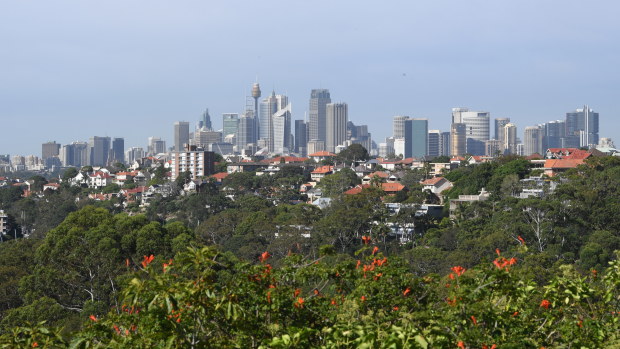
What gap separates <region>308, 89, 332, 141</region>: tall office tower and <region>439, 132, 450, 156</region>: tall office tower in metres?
29.1

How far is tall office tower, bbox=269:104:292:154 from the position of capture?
18336cm

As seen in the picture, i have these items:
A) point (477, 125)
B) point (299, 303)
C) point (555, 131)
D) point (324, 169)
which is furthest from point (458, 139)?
point (299, 303)

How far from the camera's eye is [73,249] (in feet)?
72.1

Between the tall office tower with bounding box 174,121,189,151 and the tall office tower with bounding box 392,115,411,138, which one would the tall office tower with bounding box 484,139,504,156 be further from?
the tall office tower with bounding box 174,121,189,151

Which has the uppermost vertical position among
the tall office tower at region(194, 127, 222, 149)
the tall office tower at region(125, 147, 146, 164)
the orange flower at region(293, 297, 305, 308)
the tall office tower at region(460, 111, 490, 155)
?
the tall office tower at region(460, 111, 490, 155)

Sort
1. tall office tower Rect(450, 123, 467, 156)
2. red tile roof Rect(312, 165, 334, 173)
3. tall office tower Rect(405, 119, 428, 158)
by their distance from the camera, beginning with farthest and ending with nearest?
tall office tower Rect(405, 119, 428, 158)
tall office tower Rect(450, 123, 467, 156)
red tile roof Rect(312, 165, 334, 173)

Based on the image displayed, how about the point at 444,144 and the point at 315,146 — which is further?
the point at 315,146

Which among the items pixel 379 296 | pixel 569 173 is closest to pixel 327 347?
pixel 379 296

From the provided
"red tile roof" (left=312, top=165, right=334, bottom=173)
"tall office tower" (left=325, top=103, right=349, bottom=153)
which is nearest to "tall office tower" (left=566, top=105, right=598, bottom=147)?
"tall office tower" (left=325, top=103, right=349, bottom=153)

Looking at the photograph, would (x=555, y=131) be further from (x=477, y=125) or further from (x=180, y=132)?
(x=180, y=132)

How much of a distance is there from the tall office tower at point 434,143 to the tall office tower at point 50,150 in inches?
2976

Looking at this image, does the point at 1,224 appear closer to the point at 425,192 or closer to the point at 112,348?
the point at 425,192

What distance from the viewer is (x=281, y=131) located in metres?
186

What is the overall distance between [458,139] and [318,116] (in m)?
44.8
